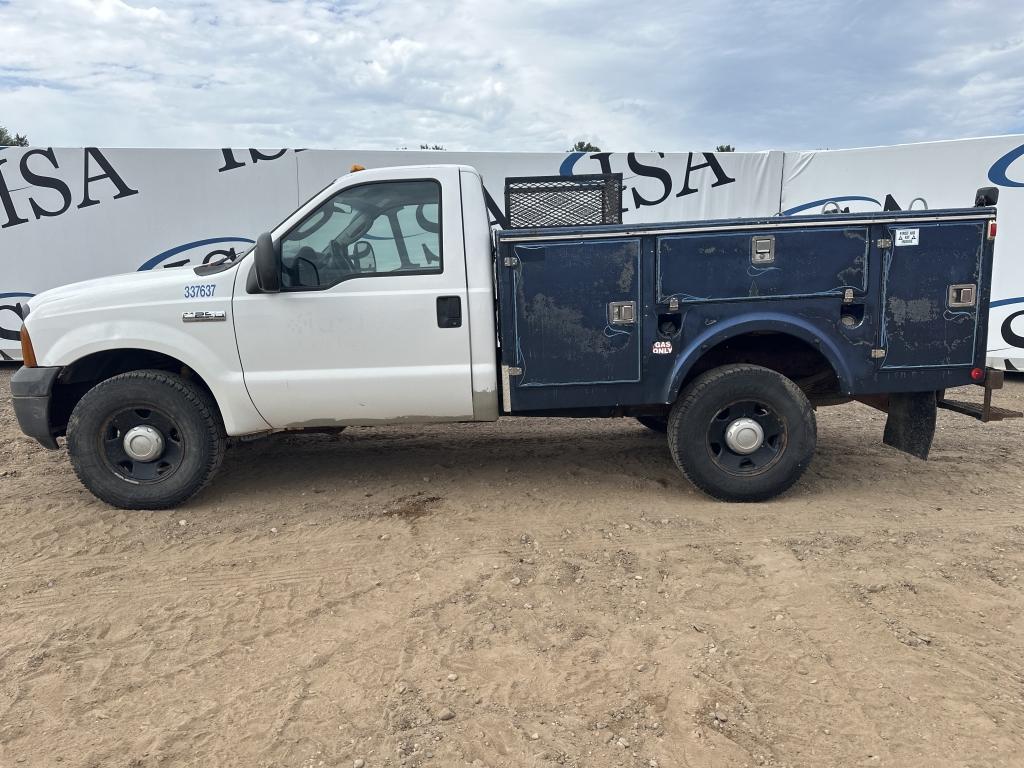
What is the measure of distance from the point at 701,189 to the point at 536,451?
21.3 ft

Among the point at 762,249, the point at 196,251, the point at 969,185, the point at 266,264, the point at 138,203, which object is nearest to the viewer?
the point at 266,264

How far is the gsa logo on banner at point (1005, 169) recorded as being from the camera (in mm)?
8969

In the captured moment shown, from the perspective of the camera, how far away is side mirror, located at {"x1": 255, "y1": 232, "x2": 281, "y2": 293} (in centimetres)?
414

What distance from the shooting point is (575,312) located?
4.37 m

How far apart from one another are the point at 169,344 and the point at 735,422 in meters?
3.50

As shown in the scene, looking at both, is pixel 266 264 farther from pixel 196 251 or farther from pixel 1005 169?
pixel 1005 169

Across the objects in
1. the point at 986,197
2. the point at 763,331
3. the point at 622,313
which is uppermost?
the point at 986,197

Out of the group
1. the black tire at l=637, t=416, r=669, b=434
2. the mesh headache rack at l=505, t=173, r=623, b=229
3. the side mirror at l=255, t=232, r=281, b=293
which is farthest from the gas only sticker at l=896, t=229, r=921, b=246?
the side mirror at l=255, t=232, r=281, b=293

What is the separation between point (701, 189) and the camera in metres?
10.7

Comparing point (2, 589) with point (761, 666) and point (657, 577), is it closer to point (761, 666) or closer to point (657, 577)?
point (657, 577)

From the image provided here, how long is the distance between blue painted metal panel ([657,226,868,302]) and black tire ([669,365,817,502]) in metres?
0.52

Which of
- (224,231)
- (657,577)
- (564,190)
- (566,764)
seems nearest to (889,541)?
(657,577)

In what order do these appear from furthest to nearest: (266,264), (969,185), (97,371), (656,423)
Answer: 1. (969,185)
2. (656,423)
3. (97,371)
4. (266,264)

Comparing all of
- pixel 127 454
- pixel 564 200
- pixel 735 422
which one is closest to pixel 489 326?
pixel 564 200
